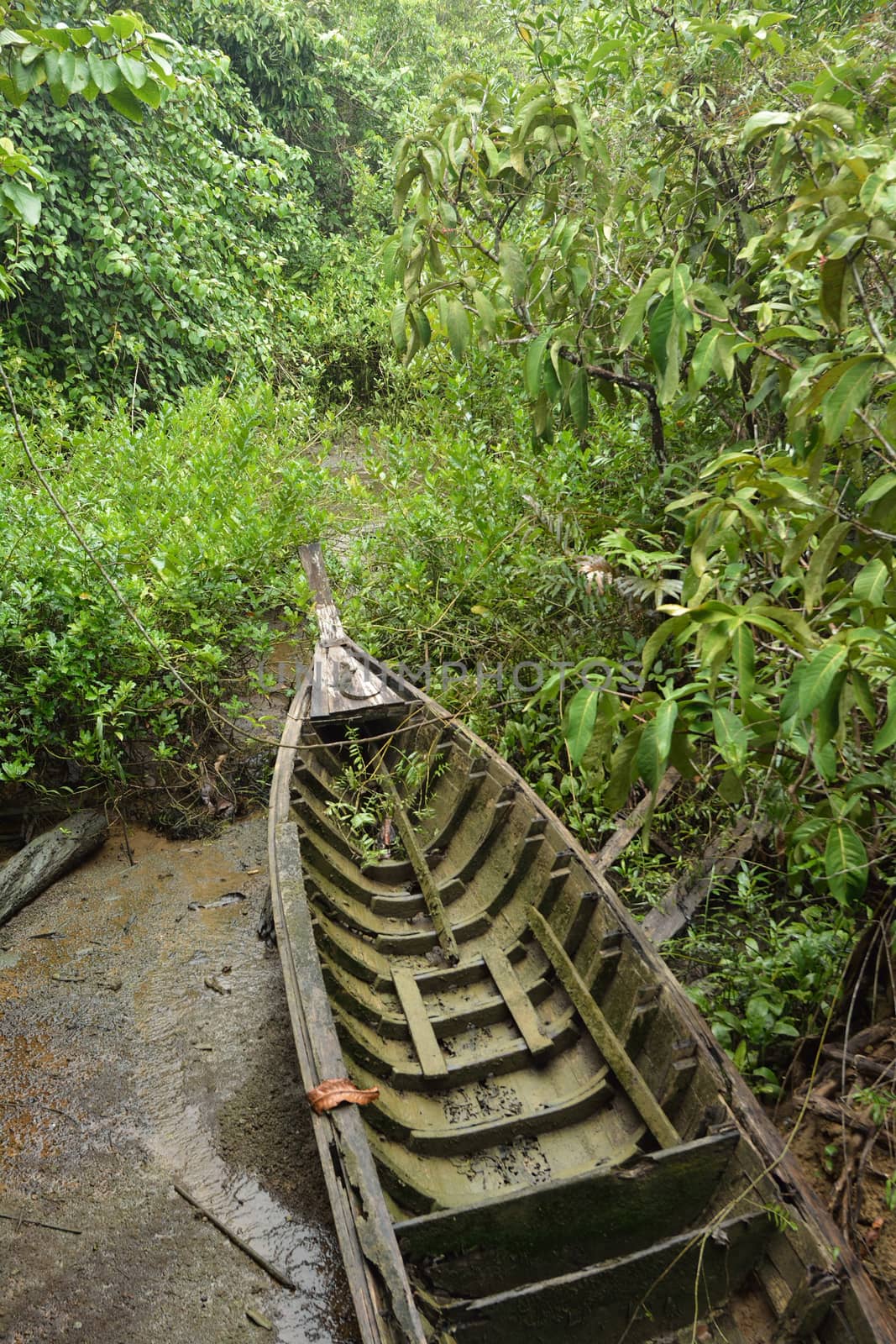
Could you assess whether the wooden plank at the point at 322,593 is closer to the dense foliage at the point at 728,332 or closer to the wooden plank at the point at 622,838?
the dense foliage at the point at 728,332

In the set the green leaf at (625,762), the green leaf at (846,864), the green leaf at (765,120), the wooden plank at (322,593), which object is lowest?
the wooden plank at (322,593)

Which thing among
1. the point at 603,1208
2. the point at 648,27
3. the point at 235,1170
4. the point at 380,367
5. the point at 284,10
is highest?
the point at 284,10

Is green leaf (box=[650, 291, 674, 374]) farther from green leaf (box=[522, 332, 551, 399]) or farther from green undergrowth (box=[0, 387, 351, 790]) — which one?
green undergrowth (box=[0, 387, 351, 790])

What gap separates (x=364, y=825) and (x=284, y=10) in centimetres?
1076

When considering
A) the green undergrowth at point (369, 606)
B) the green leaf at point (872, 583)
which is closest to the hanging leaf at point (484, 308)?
the green undergrowth at point (369, 606)

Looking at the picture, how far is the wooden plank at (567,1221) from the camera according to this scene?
235 centimetres

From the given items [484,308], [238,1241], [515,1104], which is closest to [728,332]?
[484,308]

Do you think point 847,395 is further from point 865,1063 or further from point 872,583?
point 865,1063

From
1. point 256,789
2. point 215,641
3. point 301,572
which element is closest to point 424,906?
point 256,789

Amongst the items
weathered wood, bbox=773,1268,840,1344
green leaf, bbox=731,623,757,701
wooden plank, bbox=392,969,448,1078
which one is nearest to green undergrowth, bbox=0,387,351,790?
wooden plank, bbox=392,969,448,1078

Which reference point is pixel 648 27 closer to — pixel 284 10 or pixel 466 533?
pixel 466 533

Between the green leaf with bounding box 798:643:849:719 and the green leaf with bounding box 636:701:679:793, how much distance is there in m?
0.28

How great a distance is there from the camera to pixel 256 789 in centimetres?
568

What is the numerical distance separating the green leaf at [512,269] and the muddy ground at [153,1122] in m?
3.44
